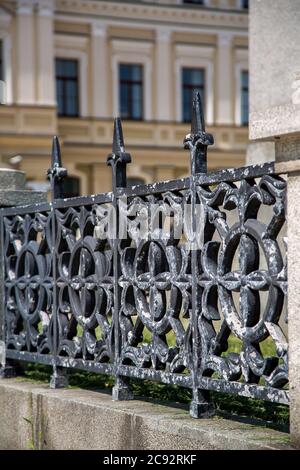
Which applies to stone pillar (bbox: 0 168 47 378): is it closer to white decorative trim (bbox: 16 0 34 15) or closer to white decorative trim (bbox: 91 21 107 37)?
white decorative trim (bbox: 16 0 34 15)

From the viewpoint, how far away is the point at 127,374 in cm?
468

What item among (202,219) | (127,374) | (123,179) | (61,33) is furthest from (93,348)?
(61,33)

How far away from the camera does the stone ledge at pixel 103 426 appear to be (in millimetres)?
3828

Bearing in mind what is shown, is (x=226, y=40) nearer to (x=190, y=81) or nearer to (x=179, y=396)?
(x=190, y=81)

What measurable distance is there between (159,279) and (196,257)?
317 millimetres

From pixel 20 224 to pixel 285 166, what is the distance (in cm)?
251

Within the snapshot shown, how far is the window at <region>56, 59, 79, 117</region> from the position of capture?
3609 cm

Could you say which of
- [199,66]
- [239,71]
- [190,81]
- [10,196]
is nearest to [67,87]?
[190,81]

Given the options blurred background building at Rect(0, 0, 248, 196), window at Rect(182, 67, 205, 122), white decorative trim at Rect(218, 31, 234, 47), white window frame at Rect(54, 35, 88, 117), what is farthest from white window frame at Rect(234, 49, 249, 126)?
white window frame at Rect(54, 35, 88, 117)

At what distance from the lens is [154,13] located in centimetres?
3716

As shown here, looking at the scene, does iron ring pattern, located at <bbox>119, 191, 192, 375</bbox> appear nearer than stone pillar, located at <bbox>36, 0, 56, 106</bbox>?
Yes

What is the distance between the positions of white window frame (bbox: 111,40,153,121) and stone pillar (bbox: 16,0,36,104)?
11.7 ft

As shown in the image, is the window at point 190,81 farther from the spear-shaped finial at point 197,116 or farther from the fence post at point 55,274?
the spear-shaped finial at point 197,116

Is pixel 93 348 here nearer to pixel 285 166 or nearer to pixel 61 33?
pixel 285 166
